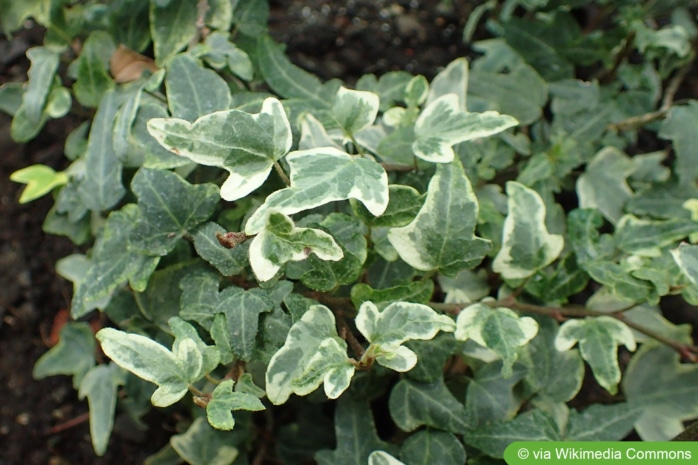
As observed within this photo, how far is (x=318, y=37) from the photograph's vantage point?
5.75 ft

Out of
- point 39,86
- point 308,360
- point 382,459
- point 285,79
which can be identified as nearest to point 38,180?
point 39,86

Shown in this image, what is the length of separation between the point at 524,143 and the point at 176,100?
71cm

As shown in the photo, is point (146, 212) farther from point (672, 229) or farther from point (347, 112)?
point (672, 229)

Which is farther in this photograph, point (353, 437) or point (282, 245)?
point (353, 437)

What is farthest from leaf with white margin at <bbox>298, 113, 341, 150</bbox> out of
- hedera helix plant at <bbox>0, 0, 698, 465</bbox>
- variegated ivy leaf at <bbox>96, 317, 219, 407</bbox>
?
variegated ivy leaf at <bbox>96, 317, 219, 407</bbox>

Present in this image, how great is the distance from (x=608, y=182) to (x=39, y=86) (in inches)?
42.9

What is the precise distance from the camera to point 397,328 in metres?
0.88

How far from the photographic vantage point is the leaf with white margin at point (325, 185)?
32.3 inches

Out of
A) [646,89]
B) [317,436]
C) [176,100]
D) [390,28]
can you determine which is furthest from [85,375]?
[646,89]

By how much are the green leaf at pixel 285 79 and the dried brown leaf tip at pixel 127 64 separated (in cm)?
22

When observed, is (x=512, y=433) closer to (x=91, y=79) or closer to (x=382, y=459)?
(x=382, y=459)

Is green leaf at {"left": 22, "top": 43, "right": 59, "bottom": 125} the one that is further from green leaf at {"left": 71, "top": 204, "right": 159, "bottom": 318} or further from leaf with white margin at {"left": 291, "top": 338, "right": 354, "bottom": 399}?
leaf with white margin at {"left": 291, "top": 338, "right": 354, "bottom": 399}

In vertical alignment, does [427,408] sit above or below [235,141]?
below

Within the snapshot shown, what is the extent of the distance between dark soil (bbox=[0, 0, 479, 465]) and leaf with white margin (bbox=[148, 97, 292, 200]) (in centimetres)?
82
